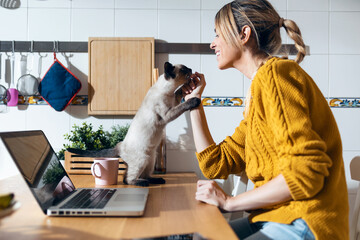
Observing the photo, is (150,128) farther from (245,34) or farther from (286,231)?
(286,231)

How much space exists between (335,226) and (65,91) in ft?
5.34

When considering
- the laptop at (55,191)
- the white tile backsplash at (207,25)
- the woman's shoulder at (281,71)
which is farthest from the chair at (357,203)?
the white tile backsplash at (207,25)

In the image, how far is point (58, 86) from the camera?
6.16 ft

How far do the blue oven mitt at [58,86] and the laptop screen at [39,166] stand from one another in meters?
0.89

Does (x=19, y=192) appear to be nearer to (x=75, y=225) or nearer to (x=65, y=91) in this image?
(x=75, y=225)

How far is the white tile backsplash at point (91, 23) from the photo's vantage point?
195 cm

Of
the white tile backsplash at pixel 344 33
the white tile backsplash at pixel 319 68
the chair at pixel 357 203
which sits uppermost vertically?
the white tile backsplash at pixel 344 33

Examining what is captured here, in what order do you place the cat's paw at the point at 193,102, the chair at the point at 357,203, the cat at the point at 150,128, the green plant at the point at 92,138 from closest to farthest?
1. the chair at the point at 357,203
2. the cat's paw at the point at 193,102
3. the cat at the point at 150,128
4. the green plant at the point at 92,138

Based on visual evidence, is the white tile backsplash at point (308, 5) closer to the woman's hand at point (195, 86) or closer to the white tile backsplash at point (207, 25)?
the white tile backsplash at point (207, 25)

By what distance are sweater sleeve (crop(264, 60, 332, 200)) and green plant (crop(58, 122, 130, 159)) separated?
118cm

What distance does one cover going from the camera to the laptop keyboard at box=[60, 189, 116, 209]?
0.84 metres

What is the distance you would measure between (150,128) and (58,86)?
2.64ft

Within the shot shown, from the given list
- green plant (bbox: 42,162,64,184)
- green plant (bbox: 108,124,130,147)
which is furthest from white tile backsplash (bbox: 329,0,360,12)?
green plant (bbox: 42,162,64,184)

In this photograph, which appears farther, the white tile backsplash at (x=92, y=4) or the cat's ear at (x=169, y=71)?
the white tile backsplash at (x=92, y=4)
